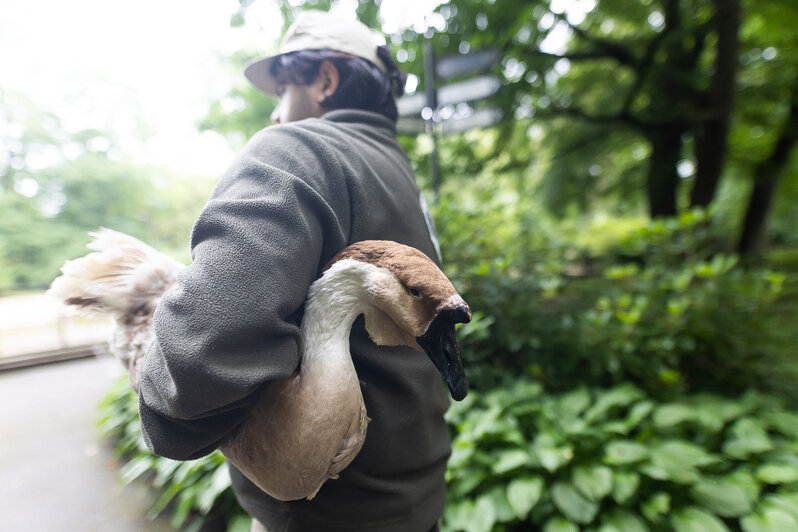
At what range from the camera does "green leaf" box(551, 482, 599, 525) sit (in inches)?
64.8

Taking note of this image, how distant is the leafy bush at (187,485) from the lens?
5.18 feet

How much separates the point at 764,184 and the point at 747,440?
566cm

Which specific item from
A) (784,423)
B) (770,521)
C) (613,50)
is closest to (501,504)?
(770,521)

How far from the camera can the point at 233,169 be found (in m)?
0.72

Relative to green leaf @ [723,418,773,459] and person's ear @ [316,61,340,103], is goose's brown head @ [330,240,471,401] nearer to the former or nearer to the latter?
person's ear @ [316,61,340,103]

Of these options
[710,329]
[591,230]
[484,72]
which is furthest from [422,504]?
[591,230]

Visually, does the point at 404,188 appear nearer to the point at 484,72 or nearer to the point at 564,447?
the point at 564,447

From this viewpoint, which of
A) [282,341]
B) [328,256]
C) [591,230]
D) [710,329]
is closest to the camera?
[282,341]

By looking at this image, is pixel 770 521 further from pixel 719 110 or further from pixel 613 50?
pixel 613 50

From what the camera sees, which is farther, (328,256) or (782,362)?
(782,362)

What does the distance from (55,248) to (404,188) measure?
122 centimetres

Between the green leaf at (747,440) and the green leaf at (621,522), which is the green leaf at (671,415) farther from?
the green leaf at (621,522)

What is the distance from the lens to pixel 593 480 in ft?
5.67

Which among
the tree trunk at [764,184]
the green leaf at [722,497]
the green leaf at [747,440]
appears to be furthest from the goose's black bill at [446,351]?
the tree trunk at [764,184]
